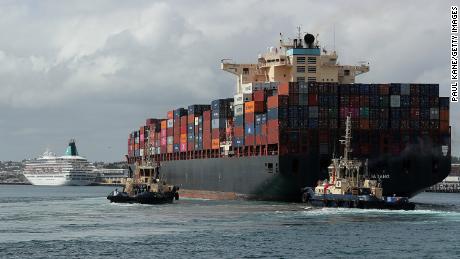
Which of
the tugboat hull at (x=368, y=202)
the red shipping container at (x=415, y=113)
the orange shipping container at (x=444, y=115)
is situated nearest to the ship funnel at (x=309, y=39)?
the red shipping container at (x=415, y=113)

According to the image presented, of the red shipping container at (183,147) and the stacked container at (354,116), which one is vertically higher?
the stacked container at (354,116)

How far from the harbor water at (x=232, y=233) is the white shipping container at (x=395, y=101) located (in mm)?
14857

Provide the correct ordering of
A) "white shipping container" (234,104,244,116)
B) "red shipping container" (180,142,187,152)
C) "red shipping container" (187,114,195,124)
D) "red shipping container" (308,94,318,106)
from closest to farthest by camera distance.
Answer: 1. "red shipping container" (308,94,318,106)
2. "white shipping container" (234,104,244,116)
3. "red shipping container" (187,114,195,124)
4. "red shipping container" (180,142,187,152)

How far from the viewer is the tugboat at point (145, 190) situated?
295 feet

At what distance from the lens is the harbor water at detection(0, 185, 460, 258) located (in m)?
50.2

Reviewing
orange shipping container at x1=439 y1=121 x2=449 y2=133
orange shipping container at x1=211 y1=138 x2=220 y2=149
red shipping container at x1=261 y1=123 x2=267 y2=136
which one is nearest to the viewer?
orange shipping container at x1=439 y1=121 x2=449 y2=133

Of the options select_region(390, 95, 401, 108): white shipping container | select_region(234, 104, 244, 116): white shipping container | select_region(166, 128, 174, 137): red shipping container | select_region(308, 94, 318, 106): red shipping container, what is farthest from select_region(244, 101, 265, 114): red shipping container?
select_region(166, 128, 174, 137): red shipping container

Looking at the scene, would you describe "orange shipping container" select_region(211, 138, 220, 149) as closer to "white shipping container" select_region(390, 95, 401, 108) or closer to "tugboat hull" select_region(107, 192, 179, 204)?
"tugboat hull" select_region(107, 192, 179, 204)

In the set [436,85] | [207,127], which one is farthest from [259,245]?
[207,127]

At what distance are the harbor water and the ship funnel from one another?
2537 cm

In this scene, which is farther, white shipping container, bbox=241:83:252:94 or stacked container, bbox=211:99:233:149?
stacked container, bbox=211:99:233:149

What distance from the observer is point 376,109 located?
291 ft

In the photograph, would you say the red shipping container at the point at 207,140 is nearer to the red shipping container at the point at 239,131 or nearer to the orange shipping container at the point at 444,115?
the red shipping container at the point at 239,131

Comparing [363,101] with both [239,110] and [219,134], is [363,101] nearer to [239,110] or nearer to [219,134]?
[239,110]
